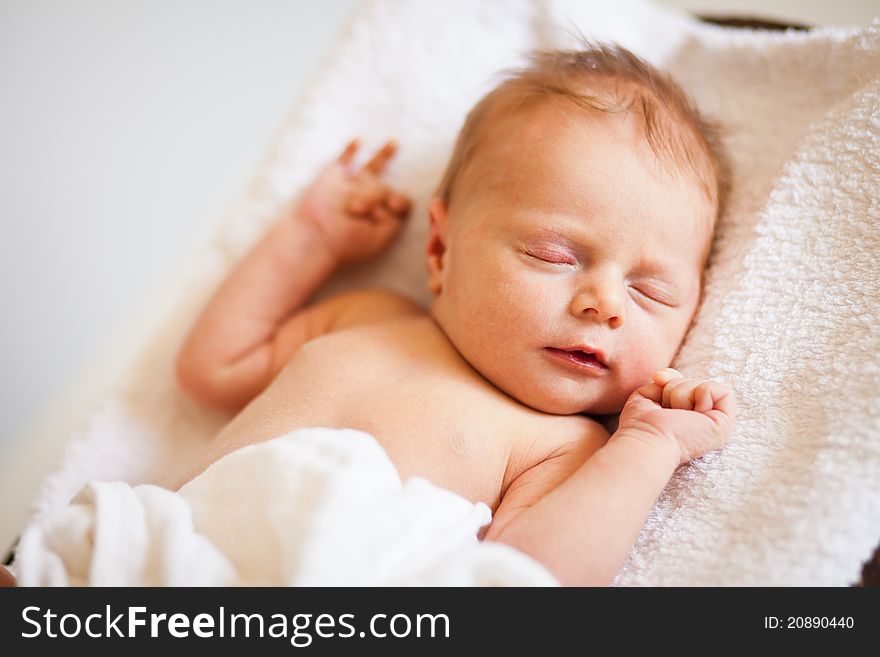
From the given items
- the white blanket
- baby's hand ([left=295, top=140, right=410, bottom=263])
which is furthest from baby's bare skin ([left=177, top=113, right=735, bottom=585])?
baby's hand ([left=295, top=140, right=410, bottom=263])

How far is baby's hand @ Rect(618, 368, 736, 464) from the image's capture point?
88cm

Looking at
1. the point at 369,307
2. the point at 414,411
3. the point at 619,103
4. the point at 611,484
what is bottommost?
the point at 611,484

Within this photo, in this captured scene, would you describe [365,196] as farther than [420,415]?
Yes

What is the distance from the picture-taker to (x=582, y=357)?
3.19ft

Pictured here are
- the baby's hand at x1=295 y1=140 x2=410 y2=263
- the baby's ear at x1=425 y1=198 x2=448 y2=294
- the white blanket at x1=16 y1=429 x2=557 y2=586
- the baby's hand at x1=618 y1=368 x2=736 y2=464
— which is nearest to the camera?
the white blanket at x1=16 y1=429 x2=557 y2=586

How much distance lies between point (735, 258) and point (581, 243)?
0.28 meters

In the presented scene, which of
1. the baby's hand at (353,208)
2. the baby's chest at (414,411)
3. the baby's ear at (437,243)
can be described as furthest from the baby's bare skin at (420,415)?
the baby's hand at (353,208)

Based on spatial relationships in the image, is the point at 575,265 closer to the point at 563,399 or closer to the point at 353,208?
the point at 563,399

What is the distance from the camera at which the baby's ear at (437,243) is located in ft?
3.78

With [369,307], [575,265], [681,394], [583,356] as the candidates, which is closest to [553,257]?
[575,265]

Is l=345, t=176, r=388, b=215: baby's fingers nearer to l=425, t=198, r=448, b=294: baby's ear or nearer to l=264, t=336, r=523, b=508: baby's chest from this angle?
l=425, t=198, r=448, b=294: baby's ear

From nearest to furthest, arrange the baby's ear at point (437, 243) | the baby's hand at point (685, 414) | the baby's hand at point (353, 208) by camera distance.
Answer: the baby's hand at point (685, 414)
the baby's ear at point (437, 243)
the baby's hand at point (353, 208)

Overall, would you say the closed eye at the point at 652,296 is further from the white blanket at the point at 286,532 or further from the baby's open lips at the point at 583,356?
the white blanket at the point at 286,532

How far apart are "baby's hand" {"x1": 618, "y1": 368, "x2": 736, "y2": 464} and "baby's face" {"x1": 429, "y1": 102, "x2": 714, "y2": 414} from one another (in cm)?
6
